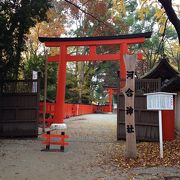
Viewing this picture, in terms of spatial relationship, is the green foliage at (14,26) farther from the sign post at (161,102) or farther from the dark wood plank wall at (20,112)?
the sign post at (161,102)

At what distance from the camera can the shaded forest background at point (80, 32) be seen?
46.5 feet

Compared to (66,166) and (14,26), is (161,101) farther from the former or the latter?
(14,26)

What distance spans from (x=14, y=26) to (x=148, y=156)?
906 centimetres

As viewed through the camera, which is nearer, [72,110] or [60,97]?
[60,97]

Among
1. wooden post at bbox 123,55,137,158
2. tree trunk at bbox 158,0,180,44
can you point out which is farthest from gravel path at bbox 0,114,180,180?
tree trunk at bbox 158,0,180,44

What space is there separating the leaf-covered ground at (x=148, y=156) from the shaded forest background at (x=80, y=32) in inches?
145

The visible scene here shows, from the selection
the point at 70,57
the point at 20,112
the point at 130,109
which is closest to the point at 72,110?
the point at 70,57

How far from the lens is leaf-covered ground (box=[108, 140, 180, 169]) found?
30.0ft

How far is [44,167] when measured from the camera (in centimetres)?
866

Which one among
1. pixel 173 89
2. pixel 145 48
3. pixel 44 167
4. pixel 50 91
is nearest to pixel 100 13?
pixel 50 91

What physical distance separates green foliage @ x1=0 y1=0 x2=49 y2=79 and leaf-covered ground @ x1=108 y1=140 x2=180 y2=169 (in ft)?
21.0

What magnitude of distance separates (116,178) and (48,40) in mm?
13921

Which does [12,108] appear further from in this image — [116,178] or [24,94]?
[116,178]

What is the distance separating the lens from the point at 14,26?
15578mm
